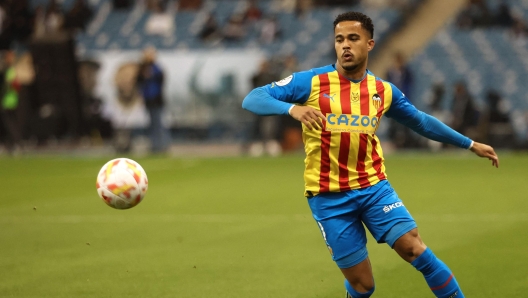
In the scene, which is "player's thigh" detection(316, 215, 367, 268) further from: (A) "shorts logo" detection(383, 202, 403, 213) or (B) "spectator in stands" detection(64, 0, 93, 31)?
(B) "spectator in stands" detection(64, 0, 93, 31)

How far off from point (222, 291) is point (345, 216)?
58.4 inches

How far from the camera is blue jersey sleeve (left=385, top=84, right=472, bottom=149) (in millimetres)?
5277

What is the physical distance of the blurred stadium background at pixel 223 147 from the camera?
683cm

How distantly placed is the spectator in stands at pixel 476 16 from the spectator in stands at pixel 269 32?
232 inches

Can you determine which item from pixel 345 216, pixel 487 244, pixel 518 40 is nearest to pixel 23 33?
pixel 518 40

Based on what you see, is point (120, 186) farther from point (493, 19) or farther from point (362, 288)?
point (493, 19)

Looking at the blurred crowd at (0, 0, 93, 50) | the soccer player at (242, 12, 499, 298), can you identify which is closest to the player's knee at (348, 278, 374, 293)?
the soccer player at (242, 12, 499, 298)

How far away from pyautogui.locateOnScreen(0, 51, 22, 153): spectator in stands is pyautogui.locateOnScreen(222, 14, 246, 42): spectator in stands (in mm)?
7092

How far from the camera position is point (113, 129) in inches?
913

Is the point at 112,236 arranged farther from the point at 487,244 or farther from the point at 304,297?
the point at 487,244

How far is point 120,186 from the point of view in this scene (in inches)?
238

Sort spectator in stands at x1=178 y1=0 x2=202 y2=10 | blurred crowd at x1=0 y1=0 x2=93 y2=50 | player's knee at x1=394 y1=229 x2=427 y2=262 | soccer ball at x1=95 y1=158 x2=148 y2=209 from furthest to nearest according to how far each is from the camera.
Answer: spectator in stands at x1=178 y1=0 x2=202 y2=10
blurred crowd at x1=0 y1=0 x2=93 y2=50
soccer ball at x1=95 y1=158 x2=148 y2=209
player's knee at x1=394 y1=229 x2=427 y2=262

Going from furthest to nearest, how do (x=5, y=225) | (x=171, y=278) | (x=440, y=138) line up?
1. (x=5, y=225)
2. (x=171, y=278)
3. (x=440, y=138)

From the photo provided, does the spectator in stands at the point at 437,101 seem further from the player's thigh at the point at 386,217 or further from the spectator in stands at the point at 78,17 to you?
the player's thigh at the point at 386,217
